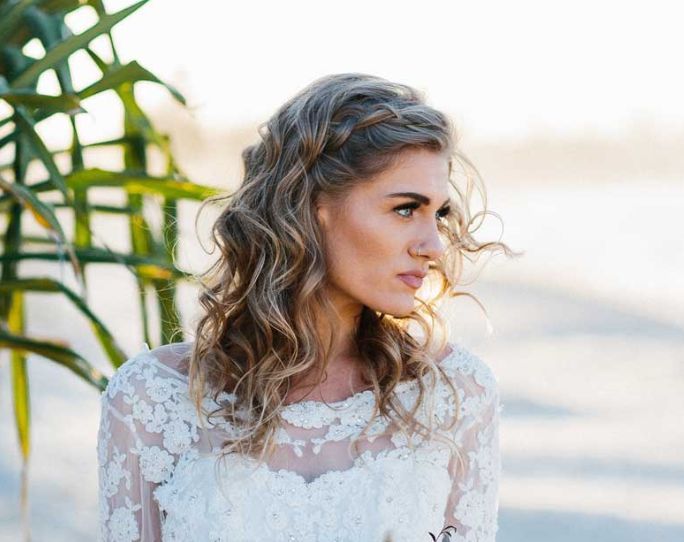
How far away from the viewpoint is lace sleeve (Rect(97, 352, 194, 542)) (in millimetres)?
2609

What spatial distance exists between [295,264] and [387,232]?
206 millimetres

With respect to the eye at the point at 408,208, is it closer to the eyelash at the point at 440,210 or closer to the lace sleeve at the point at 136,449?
the eyelash at the point at 440,210

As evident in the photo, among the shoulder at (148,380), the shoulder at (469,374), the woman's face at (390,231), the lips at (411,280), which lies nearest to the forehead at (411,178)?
the woman's face at (390,231)

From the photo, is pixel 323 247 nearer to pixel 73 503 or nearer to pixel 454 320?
pixel 454 320

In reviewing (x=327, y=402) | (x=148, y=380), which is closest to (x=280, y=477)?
(x=327, y=402)

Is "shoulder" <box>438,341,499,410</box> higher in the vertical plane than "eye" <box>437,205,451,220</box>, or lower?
lower

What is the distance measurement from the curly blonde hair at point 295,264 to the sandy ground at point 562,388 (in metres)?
0.25

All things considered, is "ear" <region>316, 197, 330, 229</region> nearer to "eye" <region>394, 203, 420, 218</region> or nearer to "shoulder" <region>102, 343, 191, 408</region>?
"eye" <region>394, 203, 420, 218</region>

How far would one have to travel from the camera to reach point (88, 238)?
11.3 ft

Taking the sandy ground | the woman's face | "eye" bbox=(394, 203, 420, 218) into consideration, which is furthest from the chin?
the sandy ground

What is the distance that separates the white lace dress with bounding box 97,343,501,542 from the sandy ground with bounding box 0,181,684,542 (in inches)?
13.6

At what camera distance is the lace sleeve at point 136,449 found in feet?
8.56

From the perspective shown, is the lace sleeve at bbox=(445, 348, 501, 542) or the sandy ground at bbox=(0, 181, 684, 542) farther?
the sandy ground at bbox=(0, 181, 684, 542)

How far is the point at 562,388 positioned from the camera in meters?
10.9
